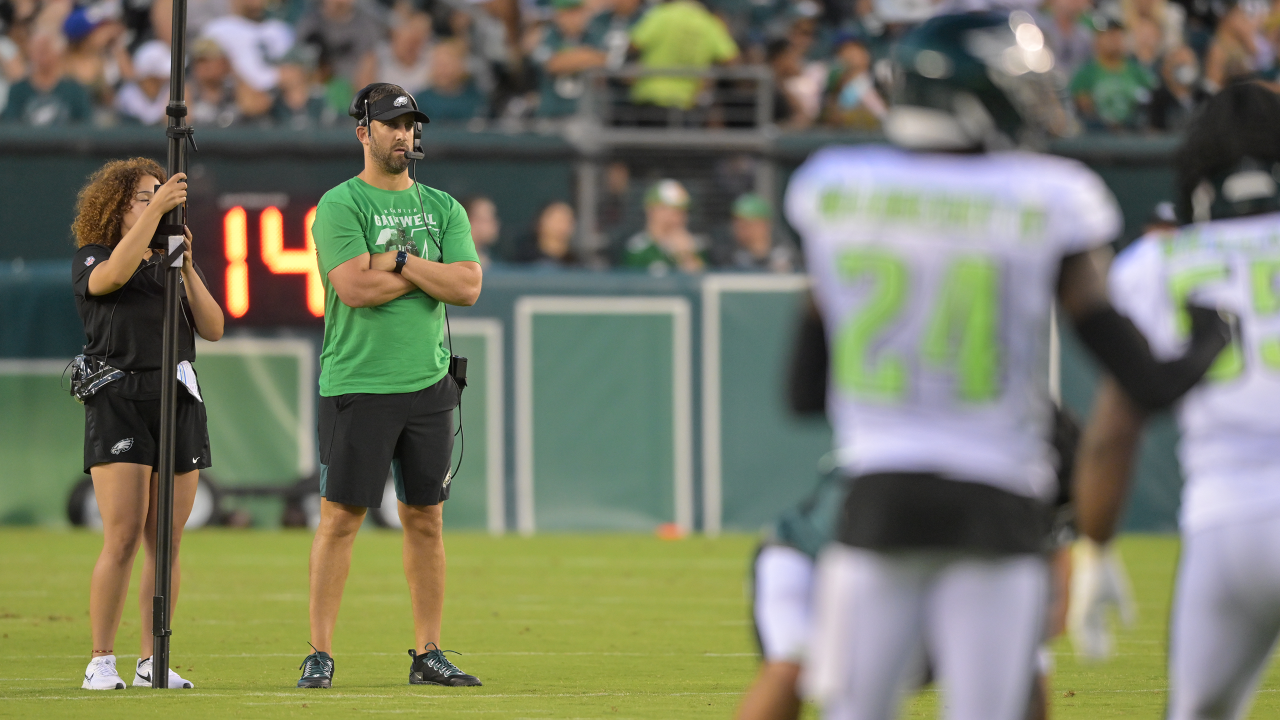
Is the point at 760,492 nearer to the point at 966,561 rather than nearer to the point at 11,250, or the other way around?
the point at 11,250

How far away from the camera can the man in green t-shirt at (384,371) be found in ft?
21.5

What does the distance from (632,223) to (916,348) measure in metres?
11.9

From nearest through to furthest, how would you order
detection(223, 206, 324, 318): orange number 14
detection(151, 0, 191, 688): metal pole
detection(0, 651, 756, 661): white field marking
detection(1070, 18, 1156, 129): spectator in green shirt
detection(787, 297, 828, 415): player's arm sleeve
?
detection(787, 297, 828, 415): player's arm sleeve, detection(151, 0, 191, 688): metal pole, detection(0, 651, 756, 661): white field marking, detection(223, 206, 324, 318): orange number 14, detection(1070, 18, 1156, 129): spectator in green shirt

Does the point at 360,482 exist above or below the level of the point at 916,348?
below

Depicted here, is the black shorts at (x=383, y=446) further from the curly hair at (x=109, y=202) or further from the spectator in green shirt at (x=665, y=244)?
the spectator in green shirt at (x=665, y=244)

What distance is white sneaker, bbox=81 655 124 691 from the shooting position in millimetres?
6484

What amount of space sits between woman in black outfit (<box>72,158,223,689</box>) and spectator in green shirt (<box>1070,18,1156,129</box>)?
34.5 feet

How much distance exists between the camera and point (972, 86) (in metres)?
3.07

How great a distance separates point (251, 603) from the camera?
966 centimetres

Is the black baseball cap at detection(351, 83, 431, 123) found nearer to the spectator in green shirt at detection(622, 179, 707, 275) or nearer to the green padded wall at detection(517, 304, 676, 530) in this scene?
the green padded wall at detection(517, 304, 676, 530)

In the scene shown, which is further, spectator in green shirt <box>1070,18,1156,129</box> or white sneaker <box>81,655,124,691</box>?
spectator in green shirt <box>1070,18,1156,129</box>

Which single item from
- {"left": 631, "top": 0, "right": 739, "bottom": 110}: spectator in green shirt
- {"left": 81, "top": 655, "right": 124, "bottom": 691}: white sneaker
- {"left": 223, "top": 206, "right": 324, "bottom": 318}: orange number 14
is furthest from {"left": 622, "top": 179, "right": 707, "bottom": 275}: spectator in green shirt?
{"left": 81, "top": 655, "right": 124, "bottom": 691}: white sneaker

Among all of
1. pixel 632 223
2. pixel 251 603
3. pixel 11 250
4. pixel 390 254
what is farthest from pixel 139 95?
pixel 390 254

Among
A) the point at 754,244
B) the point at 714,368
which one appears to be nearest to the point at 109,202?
the point at 714,368
